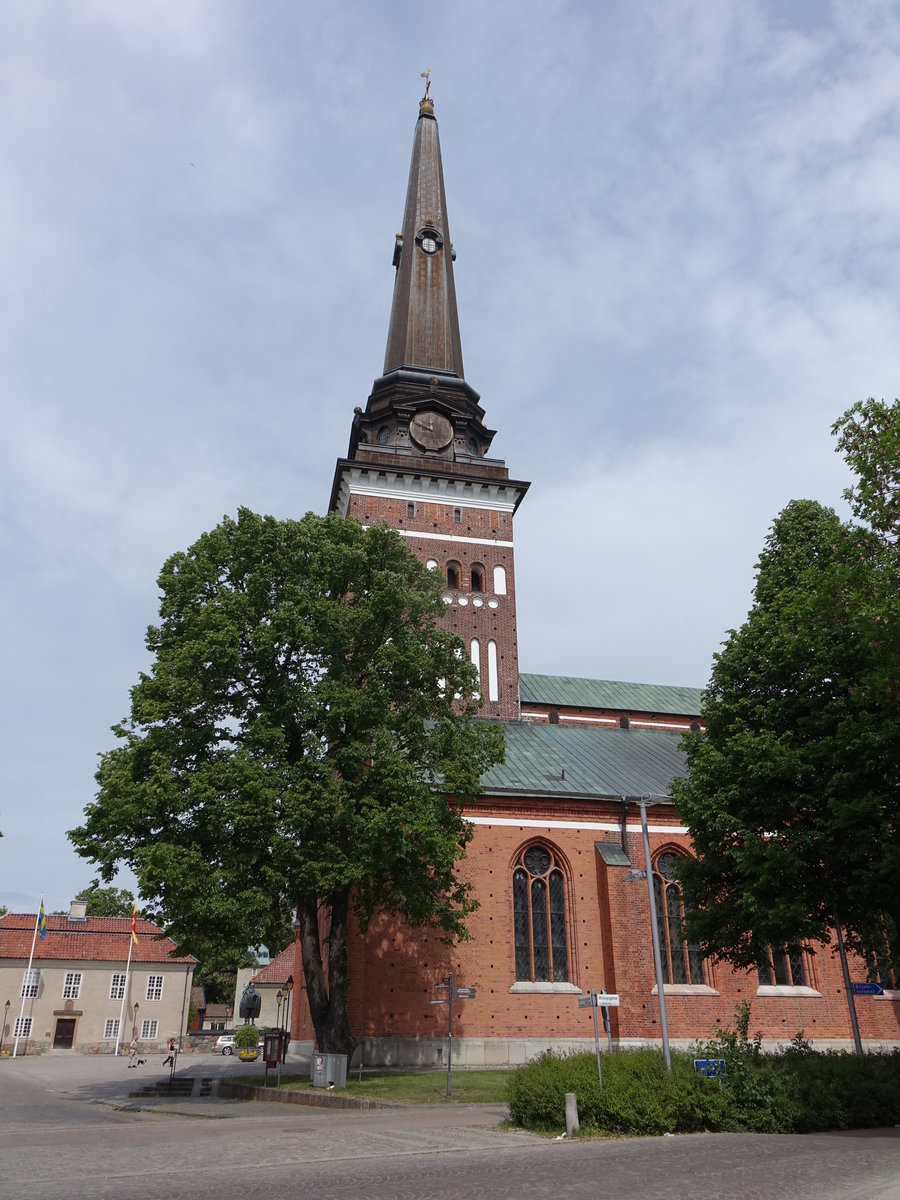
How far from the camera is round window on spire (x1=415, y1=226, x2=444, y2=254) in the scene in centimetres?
4838

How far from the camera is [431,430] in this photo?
1678 inches

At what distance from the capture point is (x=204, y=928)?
2234 centimetres

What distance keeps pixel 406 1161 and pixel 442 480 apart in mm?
31571

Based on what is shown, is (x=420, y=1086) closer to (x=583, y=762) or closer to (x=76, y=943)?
(x=583, y=762)

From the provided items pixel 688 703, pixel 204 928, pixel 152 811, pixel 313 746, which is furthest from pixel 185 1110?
pixel 688 703

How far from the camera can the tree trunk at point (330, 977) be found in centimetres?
2403

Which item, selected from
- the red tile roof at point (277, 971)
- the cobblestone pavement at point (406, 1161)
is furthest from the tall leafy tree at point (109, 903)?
the cobblestone pavement at point (406, 1161)

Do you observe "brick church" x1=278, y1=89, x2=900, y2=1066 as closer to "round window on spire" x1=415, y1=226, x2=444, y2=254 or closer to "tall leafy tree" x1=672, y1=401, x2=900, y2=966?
"tall leafy tree" x1=672, y1=401, x2=900, y2=966

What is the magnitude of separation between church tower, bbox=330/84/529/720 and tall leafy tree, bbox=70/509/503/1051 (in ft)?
39.3

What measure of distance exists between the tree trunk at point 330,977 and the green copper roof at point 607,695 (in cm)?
2018

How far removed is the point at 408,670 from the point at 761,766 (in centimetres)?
937

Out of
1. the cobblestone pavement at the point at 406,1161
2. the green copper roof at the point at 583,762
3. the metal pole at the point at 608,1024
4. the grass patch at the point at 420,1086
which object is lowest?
the cobblestone pavement at the point at 406,1161

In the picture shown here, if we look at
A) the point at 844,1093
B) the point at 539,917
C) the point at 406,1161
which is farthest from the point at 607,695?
the point at 406,1161

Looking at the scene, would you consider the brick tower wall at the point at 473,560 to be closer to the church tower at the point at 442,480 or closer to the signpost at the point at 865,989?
the church tower at the point at 442,480
